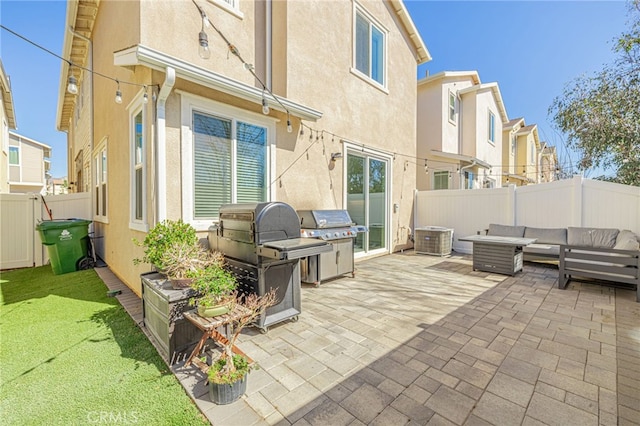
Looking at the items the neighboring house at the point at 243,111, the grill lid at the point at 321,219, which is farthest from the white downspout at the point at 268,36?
the grill lid at the point at 321,219

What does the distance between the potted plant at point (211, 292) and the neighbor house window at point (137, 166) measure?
2.45m

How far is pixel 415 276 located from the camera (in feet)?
20.5

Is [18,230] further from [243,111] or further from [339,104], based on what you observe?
[339,104]

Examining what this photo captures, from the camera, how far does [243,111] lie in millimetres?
5188

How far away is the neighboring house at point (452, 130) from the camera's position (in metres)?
12.1

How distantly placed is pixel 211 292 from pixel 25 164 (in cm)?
2874

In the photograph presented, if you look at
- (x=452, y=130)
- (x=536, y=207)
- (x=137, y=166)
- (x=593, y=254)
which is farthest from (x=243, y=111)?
(x=452, y=130)

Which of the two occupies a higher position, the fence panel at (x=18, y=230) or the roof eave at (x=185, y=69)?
the roof eave at (x=185, y=69)

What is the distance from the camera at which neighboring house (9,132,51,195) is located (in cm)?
2064

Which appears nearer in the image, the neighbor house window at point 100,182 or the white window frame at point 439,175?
the neighbor house window at point 100,182

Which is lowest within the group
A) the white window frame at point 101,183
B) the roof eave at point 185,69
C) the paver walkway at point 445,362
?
the paver walkway at point 445,362

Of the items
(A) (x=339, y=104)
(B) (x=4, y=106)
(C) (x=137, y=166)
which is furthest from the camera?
(B) (x=4, y=106)

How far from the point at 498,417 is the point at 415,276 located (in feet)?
13.9

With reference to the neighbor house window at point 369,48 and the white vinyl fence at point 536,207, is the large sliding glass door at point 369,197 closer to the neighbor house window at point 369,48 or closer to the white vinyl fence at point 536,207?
the white vinyl fence at point 536,207
